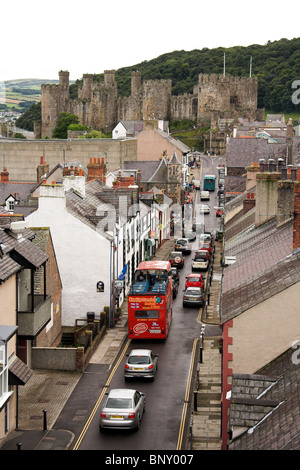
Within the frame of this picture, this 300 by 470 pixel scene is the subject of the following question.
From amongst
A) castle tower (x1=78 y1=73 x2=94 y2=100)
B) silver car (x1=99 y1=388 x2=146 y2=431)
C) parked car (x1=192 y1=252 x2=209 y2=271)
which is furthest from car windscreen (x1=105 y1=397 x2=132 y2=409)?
castle tower (x1=78 y1=73 x2=94 y2=100)

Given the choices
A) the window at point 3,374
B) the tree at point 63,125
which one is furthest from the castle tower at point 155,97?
the window at point 3,374

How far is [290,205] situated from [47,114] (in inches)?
5648

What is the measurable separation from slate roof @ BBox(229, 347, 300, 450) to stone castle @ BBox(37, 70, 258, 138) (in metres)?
146

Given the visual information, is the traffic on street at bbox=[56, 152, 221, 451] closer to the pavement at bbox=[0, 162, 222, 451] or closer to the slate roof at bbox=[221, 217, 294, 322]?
the pavement at bbox=[0, 162, 222, 451]

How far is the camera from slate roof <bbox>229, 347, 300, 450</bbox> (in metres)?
15.1

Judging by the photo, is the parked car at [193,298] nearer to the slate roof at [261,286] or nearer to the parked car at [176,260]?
the parked car at [176,260]

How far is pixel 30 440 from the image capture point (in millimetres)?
24000

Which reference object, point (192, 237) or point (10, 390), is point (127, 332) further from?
point (192, 237)

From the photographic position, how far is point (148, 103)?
Result: 17112 cm

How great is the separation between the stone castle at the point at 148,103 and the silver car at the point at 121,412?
141702 mm

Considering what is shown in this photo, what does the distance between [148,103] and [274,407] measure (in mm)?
157866

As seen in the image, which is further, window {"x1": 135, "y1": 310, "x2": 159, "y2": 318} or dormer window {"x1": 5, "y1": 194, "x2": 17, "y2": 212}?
dormer window {"x1": 5, "y1": 194, "x2": 17, "y2": 212}

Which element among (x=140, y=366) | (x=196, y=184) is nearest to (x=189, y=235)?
(x=196, y=184)

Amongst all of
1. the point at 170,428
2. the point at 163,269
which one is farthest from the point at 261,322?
the point at 163,269
